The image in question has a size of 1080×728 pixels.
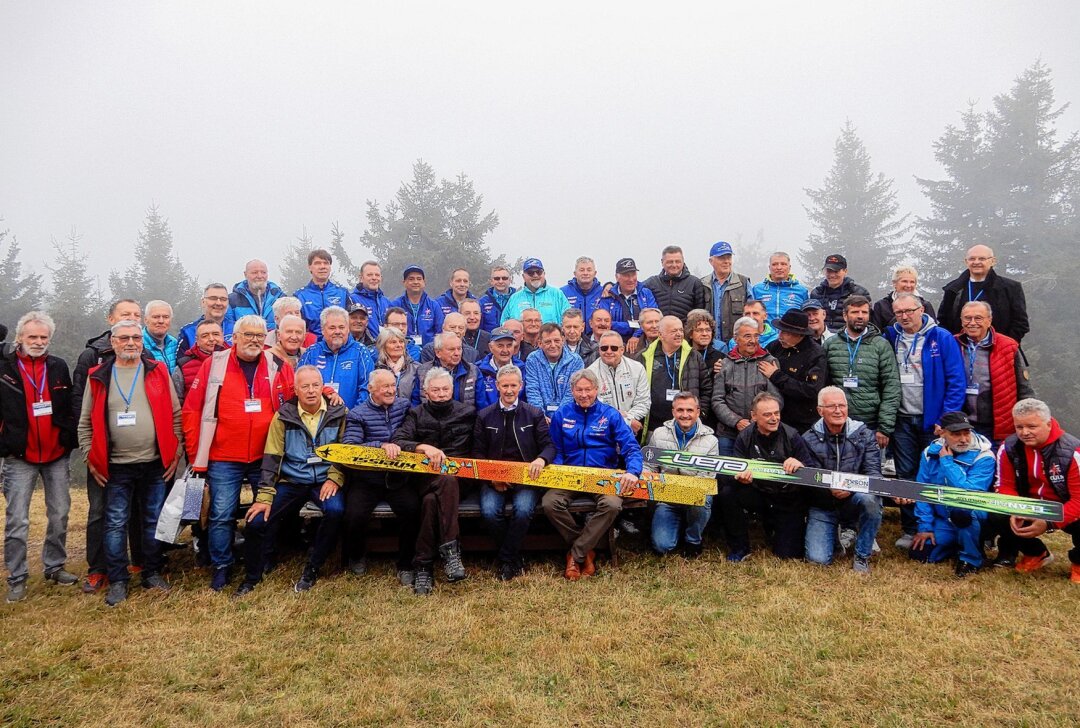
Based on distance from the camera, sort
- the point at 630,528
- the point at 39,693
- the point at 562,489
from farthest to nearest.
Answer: the point at 630,528 < the point at 562,489 < the point at 39,693

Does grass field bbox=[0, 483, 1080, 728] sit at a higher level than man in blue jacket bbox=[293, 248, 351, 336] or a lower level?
lower

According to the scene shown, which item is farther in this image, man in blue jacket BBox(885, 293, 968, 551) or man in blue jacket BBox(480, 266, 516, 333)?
man in blue jacket BBox(480, 266, 516, 333)

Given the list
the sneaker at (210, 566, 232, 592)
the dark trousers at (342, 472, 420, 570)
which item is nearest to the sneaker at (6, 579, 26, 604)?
the sneaker at (210, 566, 232, 592)

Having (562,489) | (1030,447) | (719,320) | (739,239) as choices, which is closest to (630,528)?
(562,489)

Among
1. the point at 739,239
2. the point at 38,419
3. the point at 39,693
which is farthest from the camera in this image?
the point at 739,239

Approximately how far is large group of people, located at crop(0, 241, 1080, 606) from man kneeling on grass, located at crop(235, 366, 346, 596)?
0.7 inches

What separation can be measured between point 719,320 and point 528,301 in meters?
2.65

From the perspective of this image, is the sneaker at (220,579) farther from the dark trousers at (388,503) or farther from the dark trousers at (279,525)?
the dark trousers at (388,503)

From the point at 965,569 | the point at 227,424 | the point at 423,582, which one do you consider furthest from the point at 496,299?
the point at 965,569

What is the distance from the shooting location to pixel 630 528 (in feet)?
21.0

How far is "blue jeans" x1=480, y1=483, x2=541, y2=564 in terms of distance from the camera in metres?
5.32

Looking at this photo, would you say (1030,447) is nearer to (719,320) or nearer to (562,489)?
(719,320)

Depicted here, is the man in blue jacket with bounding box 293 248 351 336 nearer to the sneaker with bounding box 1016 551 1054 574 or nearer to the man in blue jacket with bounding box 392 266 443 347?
the man in blue jacket with bounding box 392 266 443 347

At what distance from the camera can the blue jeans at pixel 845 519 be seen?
5301 mm
